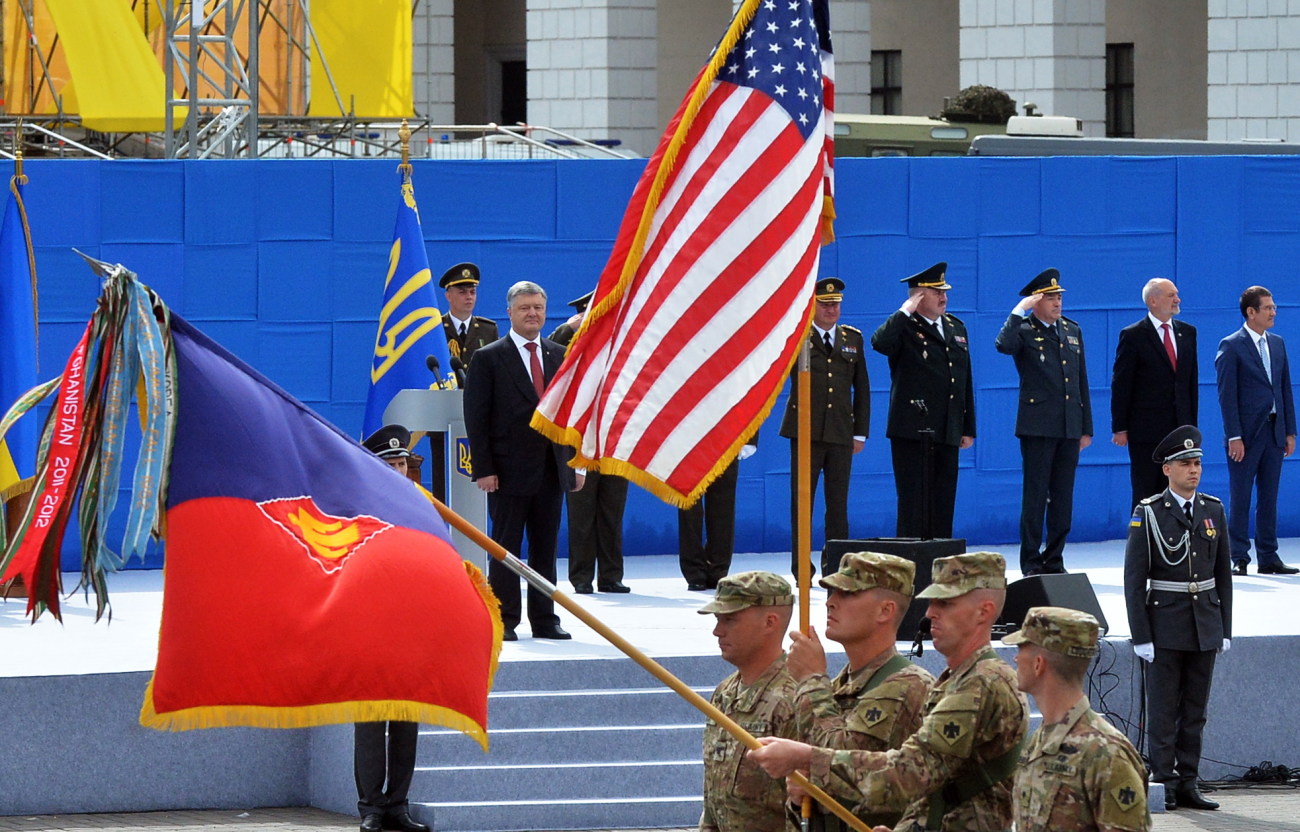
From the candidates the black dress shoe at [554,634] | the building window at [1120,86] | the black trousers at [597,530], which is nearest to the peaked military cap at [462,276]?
the black trousers at [597,530]

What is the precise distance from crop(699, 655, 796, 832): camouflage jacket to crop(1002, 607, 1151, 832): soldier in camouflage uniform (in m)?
0.79

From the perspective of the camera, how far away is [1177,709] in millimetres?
10305

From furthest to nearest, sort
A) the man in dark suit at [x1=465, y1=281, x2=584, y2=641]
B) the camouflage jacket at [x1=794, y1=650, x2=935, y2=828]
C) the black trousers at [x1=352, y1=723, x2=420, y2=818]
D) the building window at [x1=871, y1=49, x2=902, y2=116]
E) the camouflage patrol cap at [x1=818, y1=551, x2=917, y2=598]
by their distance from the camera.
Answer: the building window at [x1=871, y1=49, x2=902, y2=116], the man in dark suit at [x1=465, y1=281, x2=584, y2=641], the black trousers at [x1=352, y1=723, x2=420, y2=818], the camouflage patrol cap at [x1=818, y1=551, x2=917, y2=598], the camouflage jacket at [x1=794, y1=650, x2=935, y2=828]

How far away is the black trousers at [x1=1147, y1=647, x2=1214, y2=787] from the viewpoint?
10.2 metres

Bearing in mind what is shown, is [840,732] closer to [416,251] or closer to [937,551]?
[937,551]

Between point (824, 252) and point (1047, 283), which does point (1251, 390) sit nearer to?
point (1047, 283)

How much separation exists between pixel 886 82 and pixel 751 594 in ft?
89.3

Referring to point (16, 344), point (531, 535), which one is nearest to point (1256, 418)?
point (531, 535)

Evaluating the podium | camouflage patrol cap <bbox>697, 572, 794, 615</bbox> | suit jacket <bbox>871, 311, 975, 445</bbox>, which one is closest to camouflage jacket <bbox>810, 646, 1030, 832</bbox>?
camouflage patrol cap <bbox>697, 572, 794, 615</bbox>

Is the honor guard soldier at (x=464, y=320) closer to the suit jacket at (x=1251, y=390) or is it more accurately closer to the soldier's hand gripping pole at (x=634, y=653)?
the suit jacket at (x=1251, y=390)

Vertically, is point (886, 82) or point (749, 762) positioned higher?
point (886, 82)

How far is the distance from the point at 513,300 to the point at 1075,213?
5118 millimetres

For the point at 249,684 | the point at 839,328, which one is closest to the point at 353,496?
the point at 249,684

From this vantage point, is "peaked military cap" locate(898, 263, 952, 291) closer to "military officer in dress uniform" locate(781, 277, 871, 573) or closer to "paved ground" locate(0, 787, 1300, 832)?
"military officer in dress uniform" locate(781, 277, 871, 573)
